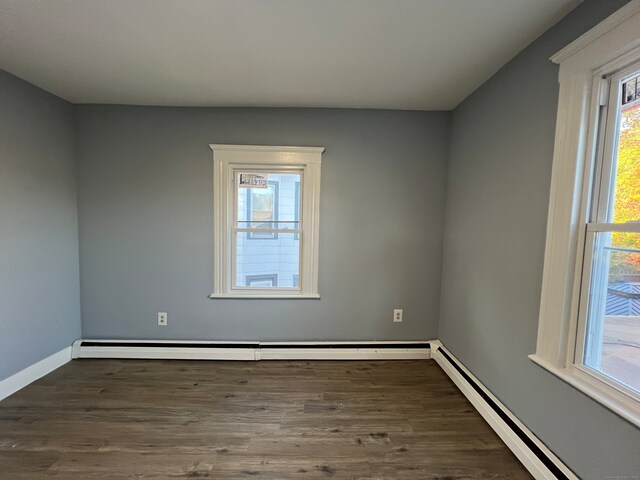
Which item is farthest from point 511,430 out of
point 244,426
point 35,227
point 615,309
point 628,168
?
point 35,227

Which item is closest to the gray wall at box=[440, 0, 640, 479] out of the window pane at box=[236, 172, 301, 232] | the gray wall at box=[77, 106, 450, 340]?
the gray wall at box=[77, 106, 450, 340]

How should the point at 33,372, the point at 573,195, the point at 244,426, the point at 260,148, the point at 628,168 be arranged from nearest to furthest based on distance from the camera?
the point at 628,168 → the point at 573,195 → the point at 244,426 → the point at 33,372 → the point at 260,148

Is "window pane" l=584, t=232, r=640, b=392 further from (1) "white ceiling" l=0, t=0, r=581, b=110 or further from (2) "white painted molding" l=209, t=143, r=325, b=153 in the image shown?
(2) "white painted molding" l=209, t=143, r=325, b=153

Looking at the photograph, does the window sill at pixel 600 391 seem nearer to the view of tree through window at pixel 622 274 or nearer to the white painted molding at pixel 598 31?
the view of tree through window at pixel 622 274

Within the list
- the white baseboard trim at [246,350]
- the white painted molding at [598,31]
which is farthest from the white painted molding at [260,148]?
the white baseboard trim at [246,350]

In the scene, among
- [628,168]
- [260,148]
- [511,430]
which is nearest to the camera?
[628,168]

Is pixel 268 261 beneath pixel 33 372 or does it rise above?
above

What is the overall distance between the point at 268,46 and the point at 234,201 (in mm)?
1341

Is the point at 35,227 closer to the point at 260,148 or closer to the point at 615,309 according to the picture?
the point at 260,148

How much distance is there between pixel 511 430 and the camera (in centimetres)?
163

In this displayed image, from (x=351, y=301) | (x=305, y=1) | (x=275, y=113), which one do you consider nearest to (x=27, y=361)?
(x=351, y=301)

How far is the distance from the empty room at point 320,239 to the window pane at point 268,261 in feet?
0.07

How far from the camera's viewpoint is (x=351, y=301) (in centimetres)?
268

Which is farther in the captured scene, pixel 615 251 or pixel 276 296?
pixel 276 296
